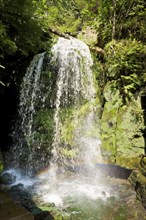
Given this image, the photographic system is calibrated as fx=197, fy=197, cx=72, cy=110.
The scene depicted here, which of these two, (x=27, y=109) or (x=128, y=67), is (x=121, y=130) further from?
(x=27, y=109)

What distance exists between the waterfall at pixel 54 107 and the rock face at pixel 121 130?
0.68 m

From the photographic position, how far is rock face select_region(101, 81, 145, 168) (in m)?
6.46

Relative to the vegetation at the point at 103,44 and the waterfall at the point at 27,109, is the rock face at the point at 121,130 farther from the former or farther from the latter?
the waterfall at the point at 27,109

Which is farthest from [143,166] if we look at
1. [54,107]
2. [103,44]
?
[103,44]

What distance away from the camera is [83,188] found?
20.1 ft

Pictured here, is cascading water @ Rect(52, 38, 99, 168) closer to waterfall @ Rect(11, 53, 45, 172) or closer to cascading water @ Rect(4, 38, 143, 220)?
cascading water @ Rect(4, 38, 143, 220)

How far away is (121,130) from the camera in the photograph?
6.87m

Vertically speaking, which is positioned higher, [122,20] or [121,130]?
[122,20]

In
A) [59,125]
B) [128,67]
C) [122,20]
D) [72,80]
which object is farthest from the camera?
[122,20]

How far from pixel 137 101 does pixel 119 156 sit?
2.02 metres

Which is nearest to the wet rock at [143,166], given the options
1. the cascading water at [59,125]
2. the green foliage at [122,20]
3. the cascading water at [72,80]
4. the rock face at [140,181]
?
the rock face at [140,181]

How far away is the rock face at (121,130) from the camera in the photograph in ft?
21.2

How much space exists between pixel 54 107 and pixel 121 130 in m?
2.97

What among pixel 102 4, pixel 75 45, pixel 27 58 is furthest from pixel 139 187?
pixel 102 4
